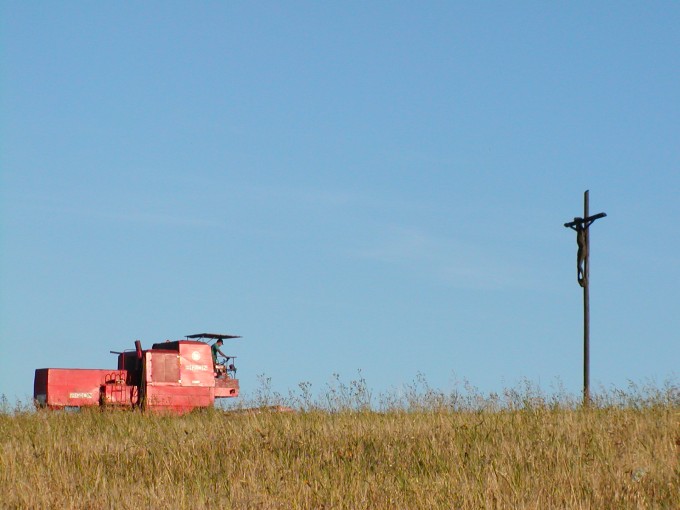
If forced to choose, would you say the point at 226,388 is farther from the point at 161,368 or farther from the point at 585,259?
the point at 585,259

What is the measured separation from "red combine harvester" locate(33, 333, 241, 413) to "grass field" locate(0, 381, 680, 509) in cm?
837

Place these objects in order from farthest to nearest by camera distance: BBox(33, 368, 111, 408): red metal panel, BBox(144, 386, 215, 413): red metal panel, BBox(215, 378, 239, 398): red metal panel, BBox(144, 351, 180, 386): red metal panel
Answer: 1. BBox(215, 378, 239, 398): red metal panel
2. BBox(144, 351, 180, 386): red metal panel
3. BBox(144, 386, 215, 413): red metal panel
4. BBox(33, 368, 111, 408): red metal panel

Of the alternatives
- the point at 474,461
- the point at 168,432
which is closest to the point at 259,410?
the point at 168,432

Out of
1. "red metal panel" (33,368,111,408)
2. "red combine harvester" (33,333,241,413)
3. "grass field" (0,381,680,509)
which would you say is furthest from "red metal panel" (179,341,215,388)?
"grass field" (0,381,680,509)

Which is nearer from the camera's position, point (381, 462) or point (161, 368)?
point (381, 462)

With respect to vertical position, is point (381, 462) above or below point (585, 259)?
below

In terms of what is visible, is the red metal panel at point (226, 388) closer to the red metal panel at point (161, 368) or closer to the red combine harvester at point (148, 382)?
the red combine harvester at point (148, 382)

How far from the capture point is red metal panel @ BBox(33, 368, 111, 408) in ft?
70.8

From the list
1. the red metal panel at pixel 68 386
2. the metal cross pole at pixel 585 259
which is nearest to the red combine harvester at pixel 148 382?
the red metal panel at pixel 68 386

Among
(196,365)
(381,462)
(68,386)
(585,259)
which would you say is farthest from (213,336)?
(381,462)

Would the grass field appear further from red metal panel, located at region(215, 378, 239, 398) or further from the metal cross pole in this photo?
red metal panel, located at region(215, 378, 239, 398)

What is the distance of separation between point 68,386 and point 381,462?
14.4m

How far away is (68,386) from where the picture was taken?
21797mm

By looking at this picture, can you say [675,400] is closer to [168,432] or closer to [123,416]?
[168,432]
